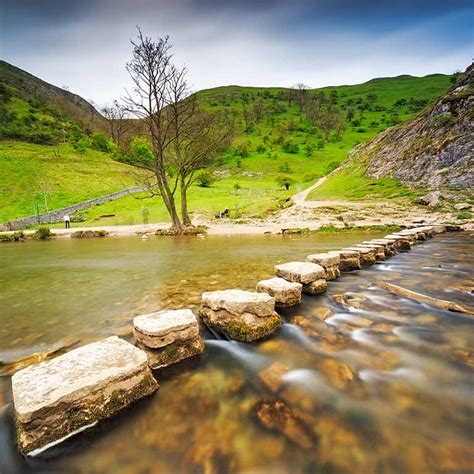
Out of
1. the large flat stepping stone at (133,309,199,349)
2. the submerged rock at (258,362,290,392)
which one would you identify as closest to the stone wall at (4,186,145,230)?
the large flat stepping stone at (133,309,199,349)

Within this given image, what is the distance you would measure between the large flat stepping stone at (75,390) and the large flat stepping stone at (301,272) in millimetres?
3253

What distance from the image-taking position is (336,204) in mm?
24391

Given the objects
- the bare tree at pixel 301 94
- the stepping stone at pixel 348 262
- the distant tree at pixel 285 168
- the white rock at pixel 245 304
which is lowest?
the stepping stone at pixel 348 262

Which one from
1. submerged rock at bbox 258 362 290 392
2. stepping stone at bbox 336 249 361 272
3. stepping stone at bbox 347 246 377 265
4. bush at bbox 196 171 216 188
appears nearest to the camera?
submerged rock at bbox 258 362 290 392

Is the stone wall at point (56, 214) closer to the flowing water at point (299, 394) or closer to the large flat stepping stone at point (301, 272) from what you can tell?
the large flat stepping stone at point (301, 272)

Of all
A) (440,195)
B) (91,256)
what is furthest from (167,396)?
(440,195)

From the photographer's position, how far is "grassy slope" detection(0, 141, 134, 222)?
39.4 metres

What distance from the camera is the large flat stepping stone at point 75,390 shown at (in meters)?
2.17

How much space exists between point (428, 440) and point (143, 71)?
21.9 meters

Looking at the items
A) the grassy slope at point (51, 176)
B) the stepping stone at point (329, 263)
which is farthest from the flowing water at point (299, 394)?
the grassy slope at point (51, 176)

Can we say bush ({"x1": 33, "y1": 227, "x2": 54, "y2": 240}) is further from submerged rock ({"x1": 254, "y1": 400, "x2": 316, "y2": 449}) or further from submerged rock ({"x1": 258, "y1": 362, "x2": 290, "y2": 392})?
submerged rock ({"x1": 254, "y1": 400, "x2": 316, "y2": 449})

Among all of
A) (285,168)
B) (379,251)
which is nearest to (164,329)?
(379,251)

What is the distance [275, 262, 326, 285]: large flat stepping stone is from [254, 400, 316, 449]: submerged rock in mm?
2923

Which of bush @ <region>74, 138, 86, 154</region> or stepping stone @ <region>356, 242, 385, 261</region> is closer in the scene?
stepping stone @ <region>356, 242, 385, 261</region>
